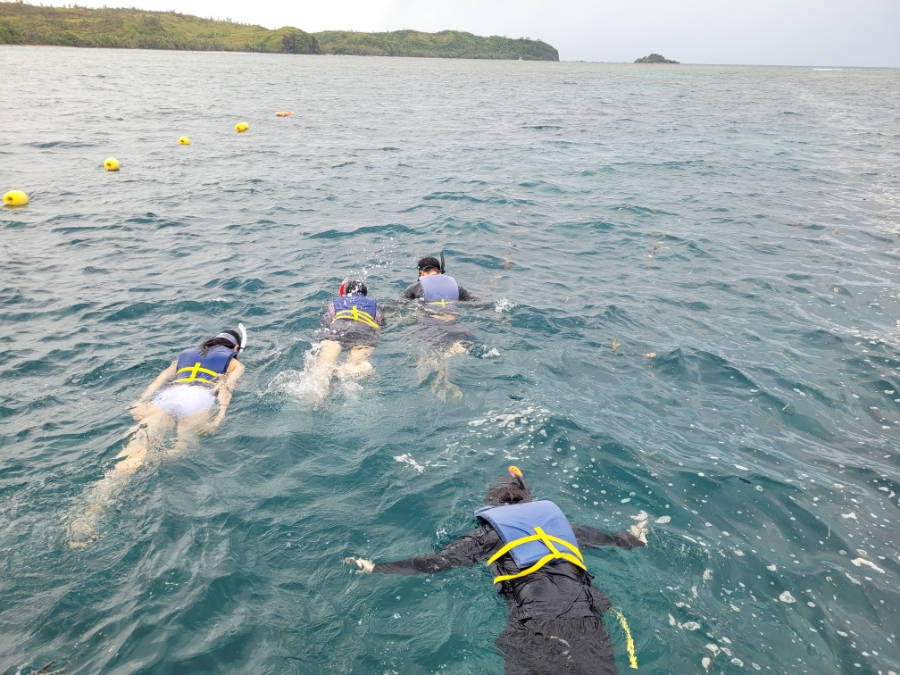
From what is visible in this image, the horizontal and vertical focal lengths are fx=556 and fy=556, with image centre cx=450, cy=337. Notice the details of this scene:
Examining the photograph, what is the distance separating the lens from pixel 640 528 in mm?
6070

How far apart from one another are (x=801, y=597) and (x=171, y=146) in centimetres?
3005

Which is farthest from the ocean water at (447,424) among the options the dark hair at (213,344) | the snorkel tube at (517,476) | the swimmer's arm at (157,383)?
the dark hair at (213,344)

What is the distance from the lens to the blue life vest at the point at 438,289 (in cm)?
1077

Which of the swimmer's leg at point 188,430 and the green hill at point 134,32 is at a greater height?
the green hill at point 134,32

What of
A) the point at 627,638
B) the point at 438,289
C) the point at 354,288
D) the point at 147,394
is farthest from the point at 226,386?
the point at 627,638

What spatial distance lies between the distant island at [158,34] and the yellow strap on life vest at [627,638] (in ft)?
438

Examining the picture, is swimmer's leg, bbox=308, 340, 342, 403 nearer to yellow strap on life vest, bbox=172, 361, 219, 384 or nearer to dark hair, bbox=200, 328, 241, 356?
dark hair, bbox=200, 328, 241, 356

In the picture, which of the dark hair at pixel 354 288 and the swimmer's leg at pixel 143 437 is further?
the dark hair at pixel 354 288

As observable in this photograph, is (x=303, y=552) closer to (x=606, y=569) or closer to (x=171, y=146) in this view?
(x=606, y=569)

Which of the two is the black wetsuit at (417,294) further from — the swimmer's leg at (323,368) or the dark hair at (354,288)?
the swimmer's leg at (323,368)

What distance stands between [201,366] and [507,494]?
194 inches

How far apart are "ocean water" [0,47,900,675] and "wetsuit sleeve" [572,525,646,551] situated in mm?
137

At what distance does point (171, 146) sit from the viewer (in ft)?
89.0

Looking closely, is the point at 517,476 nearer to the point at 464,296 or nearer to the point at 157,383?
the point at 464,296
